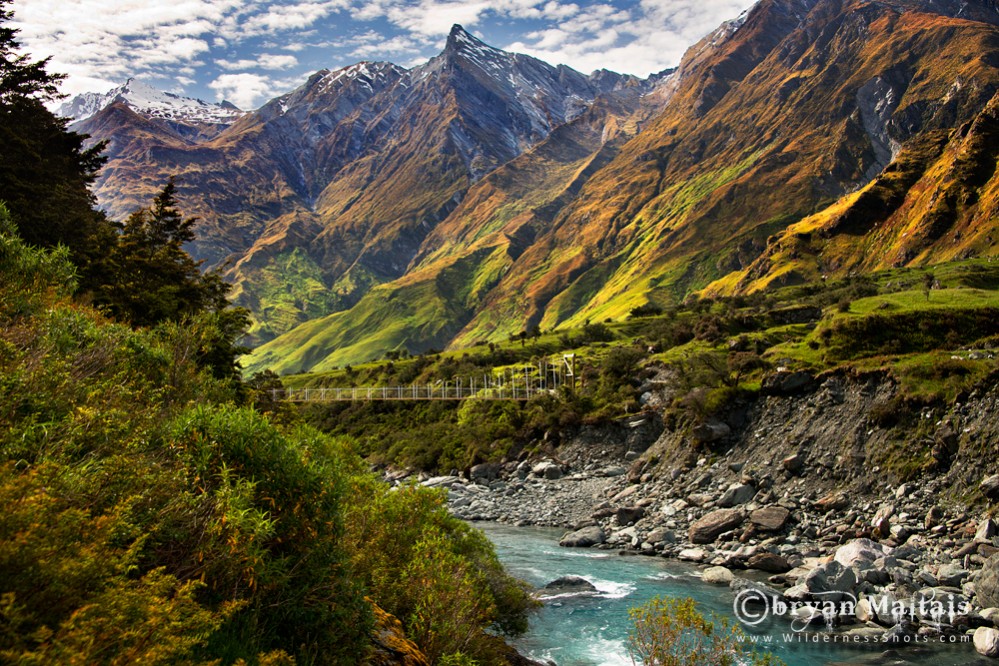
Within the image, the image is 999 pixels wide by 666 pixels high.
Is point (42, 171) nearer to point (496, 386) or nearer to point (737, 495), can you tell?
point (737, 495)

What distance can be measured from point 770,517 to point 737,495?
4.97 m

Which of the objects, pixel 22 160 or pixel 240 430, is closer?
pixel 240 430

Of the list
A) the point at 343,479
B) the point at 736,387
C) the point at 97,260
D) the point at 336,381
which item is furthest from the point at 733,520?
the point at 336,381

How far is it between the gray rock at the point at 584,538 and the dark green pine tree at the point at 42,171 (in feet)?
113

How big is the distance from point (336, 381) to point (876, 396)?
131 m

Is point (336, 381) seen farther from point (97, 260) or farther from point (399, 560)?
point (399, 560)

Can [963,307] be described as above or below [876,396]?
above

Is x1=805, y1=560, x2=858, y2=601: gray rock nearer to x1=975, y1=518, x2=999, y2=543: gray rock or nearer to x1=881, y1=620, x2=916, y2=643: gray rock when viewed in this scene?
x1=881, y1=620, x2=916, y2=643: gray rock

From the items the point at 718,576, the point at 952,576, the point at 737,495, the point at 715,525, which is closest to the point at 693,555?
the point at 715,525

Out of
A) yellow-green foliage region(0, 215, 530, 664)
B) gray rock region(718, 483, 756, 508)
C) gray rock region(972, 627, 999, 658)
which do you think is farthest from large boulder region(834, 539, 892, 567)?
yellow-green foliage region(0, 215, 530, 664)

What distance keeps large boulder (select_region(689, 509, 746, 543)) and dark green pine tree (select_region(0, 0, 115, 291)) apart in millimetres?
36748

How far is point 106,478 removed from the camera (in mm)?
8250

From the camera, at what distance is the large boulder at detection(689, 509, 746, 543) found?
37062 millimetres

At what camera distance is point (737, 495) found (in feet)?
134
